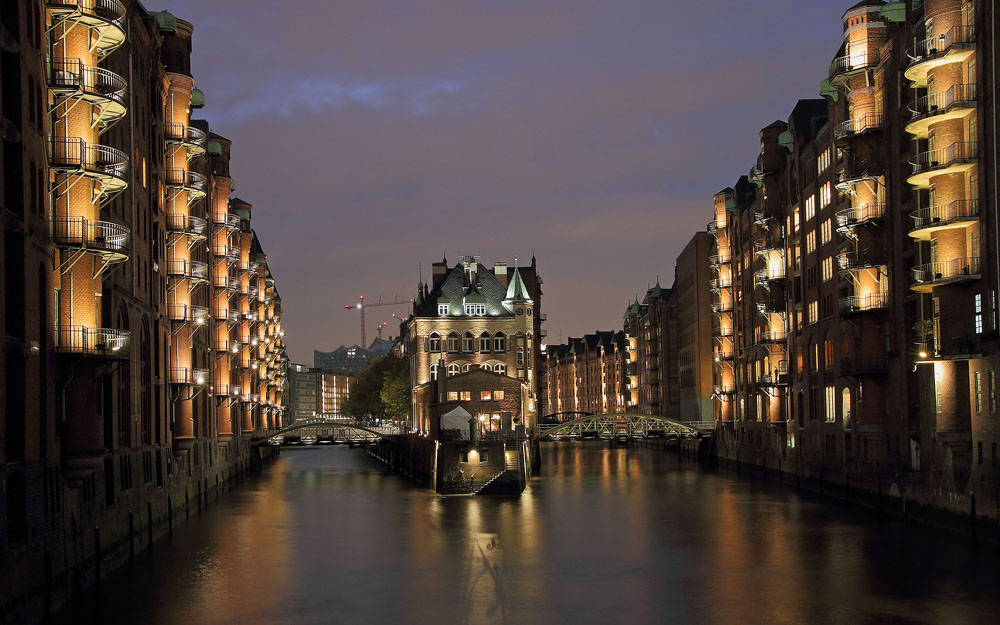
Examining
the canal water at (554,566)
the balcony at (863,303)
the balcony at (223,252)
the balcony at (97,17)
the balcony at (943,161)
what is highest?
the balcony at (97,17)

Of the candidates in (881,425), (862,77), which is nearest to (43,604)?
(881,425)

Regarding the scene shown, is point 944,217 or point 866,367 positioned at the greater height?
point 944,217

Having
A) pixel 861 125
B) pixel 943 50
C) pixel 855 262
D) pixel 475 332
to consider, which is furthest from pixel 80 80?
pixel 475 332

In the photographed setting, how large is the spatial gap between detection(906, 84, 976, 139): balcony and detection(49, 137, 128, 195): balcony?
33.5m

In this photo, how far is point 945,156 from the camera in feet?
166

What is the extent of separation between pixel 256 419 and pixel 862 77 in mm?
85245

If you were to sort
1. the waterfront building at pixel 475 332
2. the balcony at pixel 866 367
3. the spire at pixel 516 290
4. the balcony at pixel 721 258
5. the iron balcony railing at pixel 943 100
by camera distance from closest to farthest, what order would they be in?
the iron balcony railing at pixel 943 100, the balcony at pixel 866 367, the balcony at pixel 721 258, the waterfront building at pixel 475 332, the spire at pixel 516 290

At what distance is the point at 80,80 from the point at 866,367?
44013mm

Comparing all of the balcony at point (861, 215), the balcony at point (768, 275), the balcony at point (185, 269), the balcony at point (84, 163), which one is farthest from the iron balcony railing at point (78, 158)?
the balcony at point (768, 275)

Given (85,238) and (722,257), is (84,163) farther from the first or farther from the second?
(722,257)

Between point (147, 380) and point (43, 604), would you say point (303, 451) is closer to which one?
point (147, 380)

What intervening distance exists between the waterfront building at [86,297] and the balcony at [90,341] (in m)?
0.07

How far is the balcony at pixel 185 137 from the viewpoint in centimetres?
6406

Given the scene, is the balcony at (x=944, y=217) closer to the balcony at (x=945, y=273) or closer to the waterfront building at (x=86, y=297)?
the balcony at (x=945, y=273)
